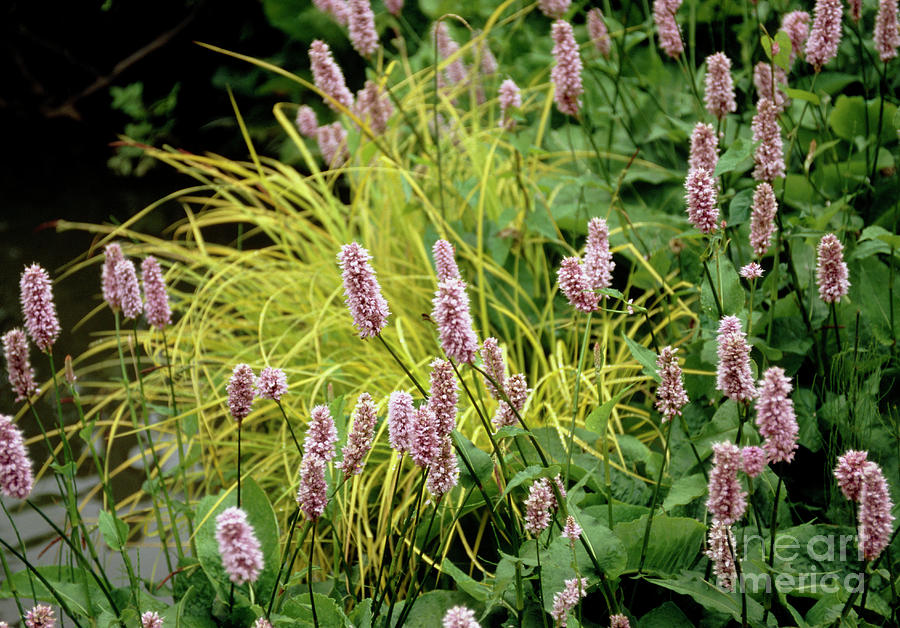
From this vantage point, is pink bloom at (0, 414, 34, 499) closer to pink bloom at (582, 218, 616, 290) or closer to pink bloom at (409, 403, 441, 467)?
pink bloom at (409, 403, 441, 467)

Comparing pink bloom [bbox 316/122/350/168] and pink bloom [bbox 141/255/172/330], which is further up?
pink bloom [bbox 316/122/350/168]

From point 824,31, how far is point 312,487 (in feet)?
4.03

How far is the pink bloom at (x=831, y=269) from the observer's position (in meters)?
1.23

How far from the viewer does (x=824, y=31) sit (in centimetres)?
157

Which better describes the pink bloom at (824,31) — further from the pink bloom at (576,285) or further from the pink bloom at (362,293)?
the pink bloom at (362,293)

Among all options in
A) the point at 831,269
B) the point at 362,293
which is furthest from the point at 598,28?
the point at 362,293

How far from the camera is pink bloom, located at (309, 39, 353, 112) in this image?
1.99m

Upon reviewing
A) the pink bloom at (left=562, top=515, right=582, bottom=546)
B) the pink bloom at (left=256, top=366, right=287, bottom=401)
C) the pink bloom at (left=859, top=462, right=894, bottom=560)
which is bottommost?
the pink bloom at (left=562, top=515, right=582, bottom=546)

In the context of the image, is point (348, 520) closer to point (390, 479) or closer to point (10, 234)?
point (390, 479)

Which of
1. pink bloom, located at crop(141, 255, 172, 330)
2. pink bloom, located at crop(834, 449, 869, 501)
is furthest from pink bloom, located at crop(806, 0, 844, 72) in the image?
pink bloom, located at crop(141, 255, 172, 330)

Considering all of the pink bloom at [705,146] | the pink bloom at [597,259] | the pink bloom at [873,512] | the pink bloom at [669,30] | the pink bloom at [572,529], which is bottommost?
the pink bloom at [572,529]

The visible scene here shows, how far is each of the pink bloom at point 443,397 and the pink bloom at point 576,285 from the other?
202 millimetres

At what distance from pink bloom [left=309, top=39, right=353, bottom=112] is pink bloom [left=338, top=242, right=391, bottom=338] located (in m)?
1.04

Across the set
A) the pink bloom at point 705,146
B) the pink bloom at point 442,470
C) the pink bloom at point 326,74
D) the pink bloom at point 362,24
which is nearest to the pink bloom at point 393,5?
the pink bloom at point 362,24
